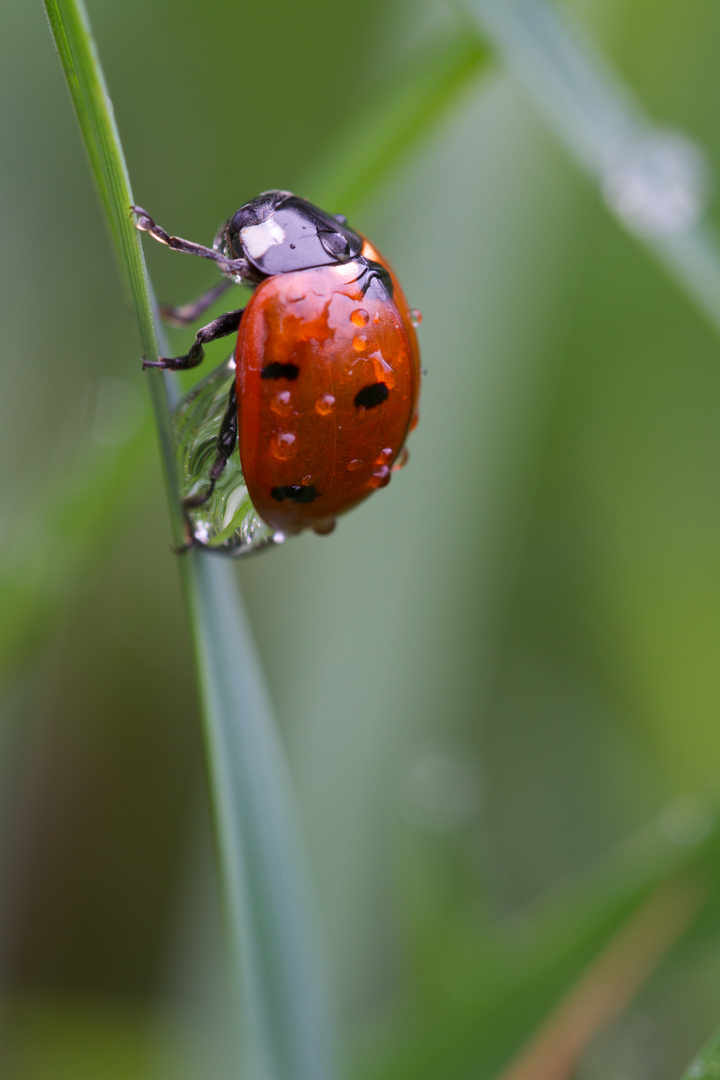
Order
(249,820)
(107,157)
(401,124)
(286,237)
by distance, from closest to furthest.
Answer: (107,157) < (249,820) < (286,237) < (401,124)

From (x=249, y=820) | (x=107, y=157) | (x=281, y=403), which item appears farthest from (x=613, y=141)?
(x=249, y=820)

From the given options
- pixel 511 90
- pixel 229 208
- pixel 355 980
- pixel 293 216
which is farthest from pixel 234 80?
pixel 355 980

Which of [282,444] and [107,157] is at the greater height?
[107,157]

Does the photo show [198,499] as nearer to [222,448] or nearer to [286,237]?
[222,448]

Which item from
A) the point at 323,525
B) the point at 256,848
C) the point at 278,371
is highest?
the point at 278,371

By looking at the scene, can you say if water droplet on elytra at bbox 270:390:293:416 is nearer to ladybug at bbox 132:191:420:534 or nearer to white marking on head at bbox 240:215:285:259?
Answer: ladybug at bbox 132:191:420:534

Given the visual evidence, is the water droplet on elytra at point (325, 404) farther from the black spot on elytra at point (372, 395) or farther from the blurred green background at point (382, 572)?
the blurred green background at point (382, 572)

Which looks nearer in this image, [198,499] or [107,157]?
[107,157]

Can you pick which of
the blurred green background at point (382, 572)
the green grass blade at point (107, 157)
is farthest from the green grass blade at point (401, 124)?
the green grass blade at point (107, 157)
